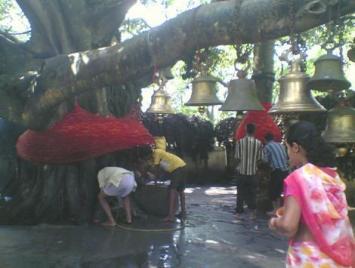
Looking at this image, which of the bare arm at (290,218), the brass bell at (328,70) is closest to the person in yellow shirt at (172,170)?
the brass bell at (328,70)

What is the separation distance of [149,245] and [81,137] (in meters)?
1.80

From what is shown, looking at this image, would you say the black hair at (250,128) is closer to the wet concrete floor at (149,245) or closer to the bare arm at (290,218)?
the wet concrete floor at (149,245)

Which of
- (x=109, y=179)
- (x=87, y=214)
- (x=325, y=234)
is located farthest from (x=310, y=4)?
(x=87, y=214)

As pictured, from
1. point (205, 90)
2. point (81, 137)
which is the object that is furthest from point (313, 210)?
point (81, 137)

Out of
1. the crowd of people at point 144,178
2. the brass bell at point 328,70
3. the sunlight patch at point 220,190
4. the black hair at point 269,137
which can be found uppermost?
the brass bell at point 328,70

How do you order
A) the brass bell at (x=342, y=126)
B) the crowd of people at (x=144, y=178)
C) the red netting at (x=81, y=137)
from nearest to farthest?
the brass bell at (x=342, y=126), the red netting at (x=81, y=137), the crowd of people at (x=144, y=178)

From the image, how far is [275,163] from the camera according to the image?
9.53 metres

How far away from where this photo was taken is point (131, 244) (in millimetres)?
7129

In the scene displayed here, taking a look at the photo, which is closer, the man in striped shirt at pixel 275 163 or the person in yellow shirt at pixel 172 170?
the person in yellow shirt at pixel 172 170

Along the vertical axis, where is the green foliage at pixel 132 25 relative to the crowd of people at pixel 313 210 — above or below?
above

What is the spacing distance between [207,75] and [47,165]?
4.48 meters

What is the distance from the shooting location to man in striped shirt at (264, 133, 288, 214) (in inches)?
375

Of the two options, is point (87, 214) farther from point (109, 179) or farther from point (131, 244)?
point (131, 244)

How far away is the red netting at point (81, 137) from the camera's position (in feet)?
24.4
